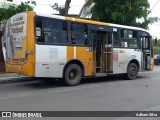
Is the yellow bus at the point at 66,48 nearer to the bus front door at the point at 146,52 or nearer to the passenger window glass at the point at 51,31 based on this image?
the passenger window glass at the point at 51,31

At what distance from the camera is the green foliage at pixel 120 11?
2336cm

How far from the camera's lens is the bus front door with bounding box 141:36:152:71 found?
17.4 meters

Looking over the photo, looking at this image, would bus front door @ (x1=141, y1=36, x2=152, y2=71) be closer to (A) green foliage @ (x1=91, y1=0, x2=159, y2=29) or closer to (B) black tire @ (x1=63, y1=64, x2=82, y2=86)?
(B) black tire @ (x1=63, y1=64, x2=82, y2=86)

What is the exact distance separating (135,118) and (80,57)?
6.38 m

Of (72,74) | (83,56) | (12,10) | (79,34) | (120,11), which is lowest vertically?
(72,74)

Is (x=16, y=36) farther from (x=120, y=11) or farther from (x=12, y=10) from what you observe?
(x=120, y=11)

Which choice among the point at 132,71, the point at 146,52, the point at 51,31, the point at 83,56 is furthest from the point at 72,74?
the point at 146,52

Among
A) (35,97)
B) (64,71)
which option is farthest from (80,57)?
(35,97)

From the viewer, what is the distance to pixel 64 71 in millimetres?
12773

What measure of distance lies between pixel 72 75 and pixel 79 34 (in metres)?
1.81

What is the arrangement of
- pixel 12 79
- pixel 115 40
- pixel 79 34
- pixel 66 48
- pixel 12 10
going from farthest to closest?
pixel 12 10 → pixel 115 40 → pixel 12 79 → pixel 79 34 → pixel 66 48

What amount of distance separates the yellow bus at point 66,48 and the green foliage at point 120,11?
23.7ft

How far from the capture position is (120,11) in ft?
77.4

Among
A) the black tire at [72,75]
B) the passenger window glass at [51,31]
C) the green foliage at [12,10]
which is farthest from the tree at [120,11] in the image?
the passenger window glass at [51,31]
